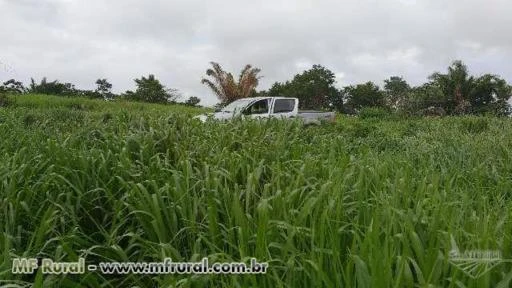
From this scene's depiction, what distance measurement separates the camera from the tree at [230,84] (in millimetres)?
26344

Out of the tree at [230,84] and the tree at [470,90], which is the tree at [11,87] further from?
the tree at [470,90]

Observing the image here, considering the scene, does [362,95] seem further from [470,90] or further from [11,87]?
[11,87]

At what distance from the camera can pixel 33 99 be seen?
690 inches

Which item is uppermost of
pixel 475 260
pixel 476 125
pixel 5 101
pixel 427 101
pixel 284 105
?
pixel 427 101

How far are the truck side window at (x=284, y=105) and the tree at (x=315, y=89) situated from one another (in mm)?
20821

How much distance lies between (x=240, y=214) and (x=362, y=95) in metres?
35.7

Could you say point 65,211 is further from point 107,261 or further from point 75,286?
point 75,286

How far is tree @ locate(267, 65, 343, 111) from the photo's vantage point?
36.5 meters

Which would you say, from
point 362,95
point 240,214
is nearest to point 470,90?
point 362,95

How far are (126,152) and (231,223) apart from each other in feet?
5.61

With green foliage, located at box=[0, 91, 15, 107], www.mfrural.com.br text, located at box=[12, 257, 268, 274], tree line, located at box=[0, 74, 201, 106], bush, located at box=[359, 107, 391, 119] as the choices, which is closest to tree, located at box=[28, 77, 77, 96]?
tree line, located at box=[0, 74, 201, 106]

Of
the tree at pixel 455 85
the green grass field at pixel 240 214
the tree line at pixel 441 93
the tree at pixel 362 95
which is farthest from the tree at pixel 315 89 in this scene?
the green grass field at pixel 240 214

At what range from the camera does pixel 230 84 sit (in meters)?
26.4

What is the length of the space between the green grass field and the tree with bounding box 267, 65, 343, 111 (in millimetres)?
32166
